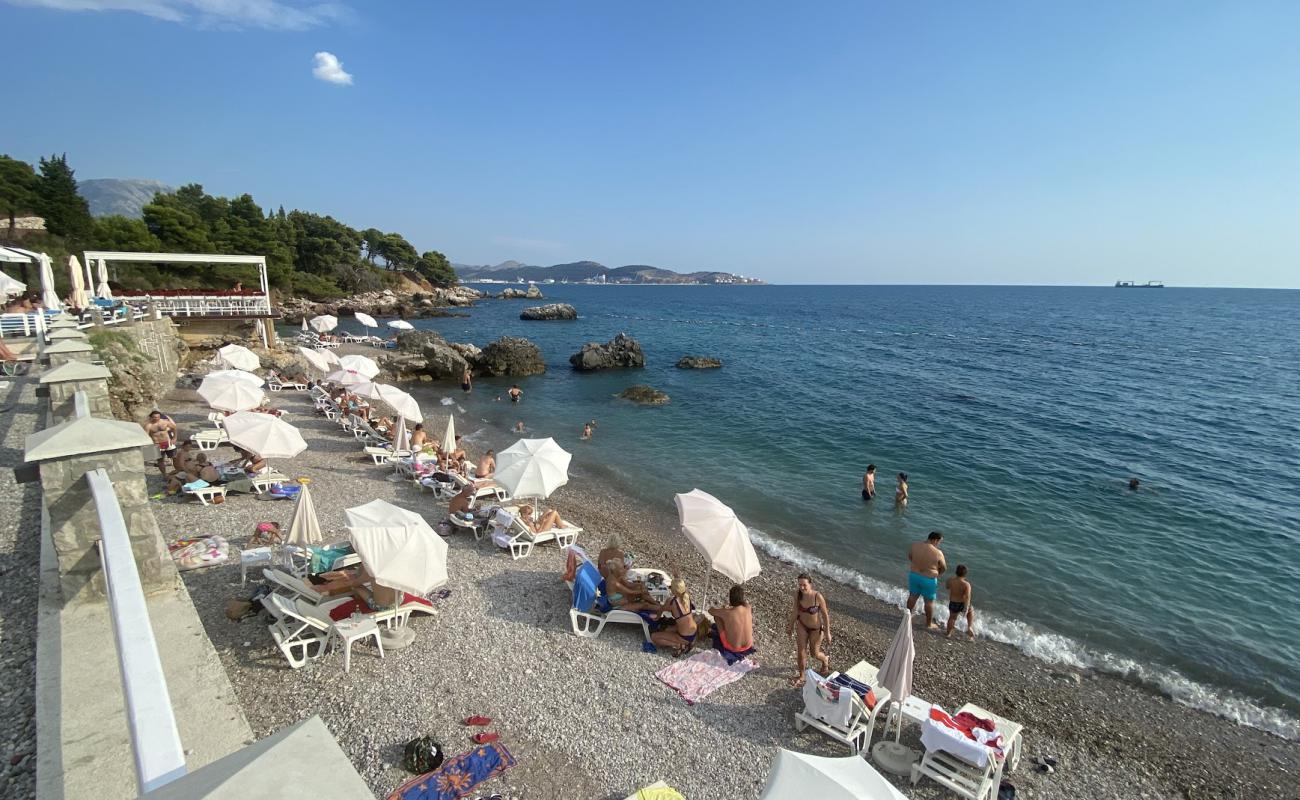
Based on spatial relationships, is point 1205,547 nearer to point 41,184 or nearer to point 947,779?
point 947,779

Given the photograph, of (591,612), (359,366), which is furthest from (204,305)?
(591,612)

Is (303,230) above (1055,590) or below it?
above

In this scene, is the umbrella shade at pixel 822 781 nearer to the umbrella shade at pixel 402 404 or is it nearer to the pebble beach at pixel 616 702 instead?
the pebble beach at pixel 616 702

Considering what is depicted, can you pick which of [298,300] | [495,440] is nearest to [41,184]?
[298,300]

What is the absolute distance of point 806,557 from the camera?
13578mm

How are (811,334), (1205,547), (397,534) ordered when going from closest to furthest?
(397,534)
(1205,547)
(811,334)

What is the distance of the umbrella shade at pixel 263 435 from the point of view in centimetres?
1180

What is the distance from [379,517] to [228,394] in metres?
9.72

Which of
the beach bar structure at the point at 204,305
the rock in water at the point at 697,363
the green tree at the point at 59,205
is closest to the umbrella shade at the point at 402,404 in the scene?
the beach bar structure at the point at 204,305

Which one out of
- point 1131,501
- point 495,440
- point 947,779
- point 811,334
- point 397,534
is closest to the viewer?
point 947,779

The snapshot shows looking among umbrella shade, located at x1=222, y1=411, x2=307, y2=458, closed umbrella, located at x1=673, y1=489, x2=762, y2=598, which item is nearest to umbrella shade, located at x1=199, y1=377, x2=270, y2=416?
umbrella shade, located at x1=222, y1=411, x2=307, y2=458

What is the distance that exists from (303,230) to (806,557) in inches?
3256

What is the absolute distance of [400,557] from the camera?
7.55 metres

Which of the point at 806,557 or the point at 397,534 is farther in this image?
the point at 806,557
